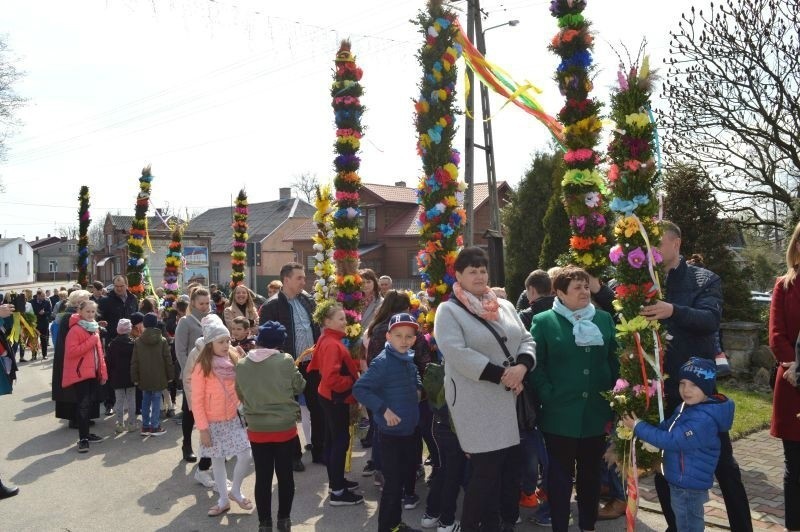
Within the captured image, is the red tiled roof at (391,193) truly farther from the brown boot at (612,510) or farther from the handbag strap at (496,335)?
the handbag strap at (496,335)

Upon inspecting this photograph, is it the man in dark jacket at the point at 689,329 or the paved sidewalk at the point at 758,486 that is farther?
the paved sidewalk at the point at 758,486

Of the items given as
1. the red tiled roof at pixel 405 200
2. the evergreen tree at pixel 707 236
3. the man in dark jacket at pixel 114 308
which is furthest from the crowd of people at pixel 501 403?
the red tiled roof at pixel 405 200

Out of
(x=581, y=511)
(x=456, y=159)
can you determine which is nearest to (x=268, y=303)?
(x=456, y=159)

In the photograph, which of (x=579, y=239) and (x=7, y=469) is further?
(x=7, y=469)

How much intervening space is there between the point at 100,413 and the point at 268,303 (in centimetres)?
470

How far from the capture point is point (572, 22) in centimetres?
609

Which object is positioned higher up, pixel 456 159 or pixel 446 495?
pixel 456 159

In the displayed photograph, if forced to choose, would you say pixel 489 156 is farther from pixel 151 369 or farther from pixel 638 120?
pixel 638 120

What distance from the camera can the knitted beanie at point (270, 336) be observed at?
4.87 metres

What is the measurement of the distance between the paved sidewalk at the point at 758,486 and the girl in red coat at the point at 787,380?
0.52 meters

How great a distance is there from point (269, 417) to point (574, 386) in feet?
7.57

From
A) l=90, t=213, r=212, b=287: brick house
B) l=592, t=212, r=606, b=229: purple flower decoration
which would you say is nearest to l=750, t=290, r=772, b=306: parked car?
l=592, t=212, r=606, b=229: purple flower decoration

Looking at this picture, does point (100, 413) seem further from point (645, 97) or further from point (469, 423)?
point (645, 97)

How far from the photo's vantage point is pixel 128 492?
6016 millimetres
